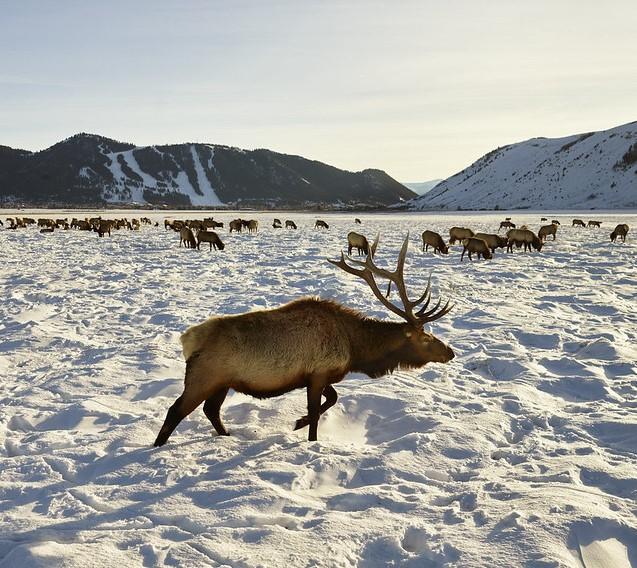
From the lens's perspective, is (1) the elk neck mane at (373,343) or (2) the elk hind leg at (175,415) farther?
(1) the elk neck mane at (373,343)

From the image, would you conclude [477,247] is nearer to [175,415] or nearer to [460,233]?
[460,233]

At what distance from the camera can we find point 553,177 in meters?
109

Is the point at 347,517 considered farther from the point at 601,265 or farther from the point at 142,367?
the point at 601,265

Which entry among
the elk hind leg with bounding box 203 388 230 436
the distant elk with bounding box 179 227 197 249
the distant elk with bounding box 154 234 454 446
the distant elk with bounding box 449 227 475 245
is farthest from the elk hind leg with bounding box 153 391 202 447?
the distant elk with bounding box 449 227 475 245

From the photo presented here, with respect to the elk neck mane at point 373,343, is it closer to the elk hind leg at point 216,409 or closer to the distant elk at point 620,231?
the elk hind leg at point 216,409

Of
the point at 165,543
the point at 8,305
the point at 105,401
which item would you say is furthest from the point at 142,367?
the point at 8,305

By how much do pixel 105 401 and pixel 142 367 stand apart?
1.23 metres

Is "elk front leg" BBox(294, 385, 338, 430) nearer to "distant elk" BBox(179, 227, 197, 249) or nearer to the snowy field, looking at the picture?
the snowy field

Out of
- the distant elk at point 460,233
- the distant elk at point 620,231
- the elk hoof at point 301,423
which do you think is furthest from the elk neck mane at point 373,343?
the distant elk at point 620,231

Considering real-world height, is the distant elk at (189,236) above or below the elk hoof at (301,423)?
above

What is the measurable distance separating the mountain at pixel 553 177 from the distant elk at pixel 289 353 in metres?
88.1

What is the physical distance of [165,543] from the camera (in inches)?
134

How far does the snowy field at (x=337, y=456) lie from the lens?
3.40m

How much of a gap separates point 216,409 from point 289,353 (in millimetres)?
906
